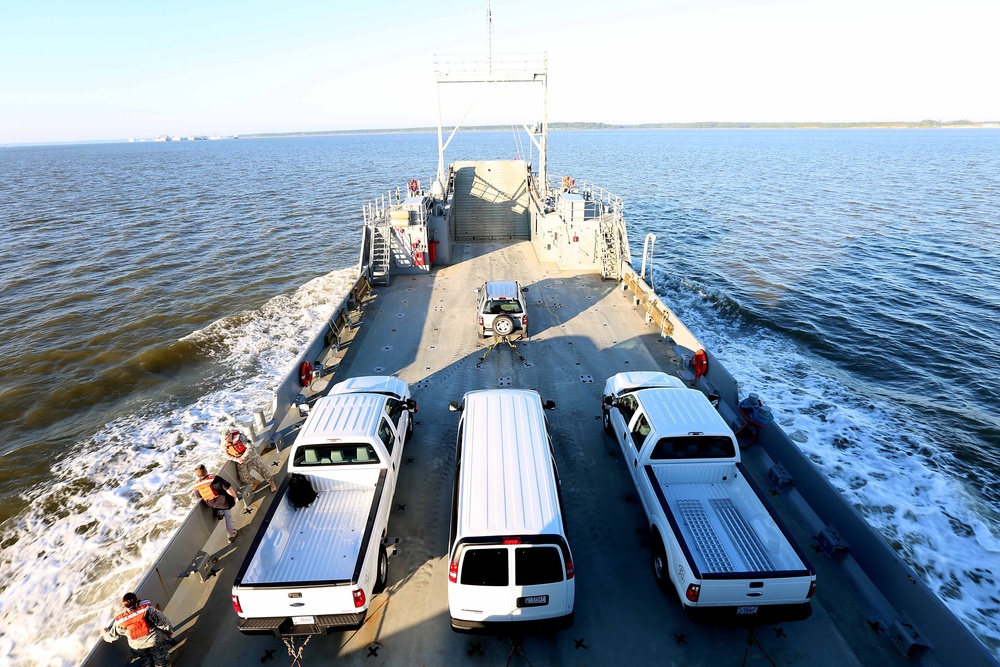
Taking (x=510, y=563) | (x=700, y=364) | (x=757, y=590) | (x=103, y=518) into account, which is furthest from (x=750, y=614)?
(x=103, y=518)

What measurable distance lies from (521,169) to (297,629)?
25.4 metres

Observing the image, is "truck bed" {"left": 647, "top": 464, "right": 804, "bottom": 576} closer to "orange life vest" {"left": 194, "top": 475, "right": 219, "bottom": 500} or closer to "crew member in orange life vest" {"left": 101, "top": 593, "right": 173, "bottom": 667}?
"crew member in orange life vest" {"left": 101, "top": 593, "right": 173, "bottom": 667}

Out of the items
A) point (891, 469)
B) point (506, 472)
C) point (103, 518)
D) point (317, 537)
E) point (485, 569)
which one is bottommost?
point (891, 469)

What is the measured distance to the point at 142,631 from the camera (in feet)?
18.8

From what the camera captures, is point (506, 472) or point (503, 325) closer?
point (506, 472)

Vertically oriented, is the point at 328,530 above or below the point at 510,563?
below

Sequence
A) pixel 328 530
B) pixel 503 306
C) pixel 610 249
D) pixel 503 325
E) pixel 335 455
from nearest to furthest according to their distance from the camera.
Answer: pixel 328 530 → pixel 335 455 → pixel 503 325 → pixel 503 306 → pixel 610 249

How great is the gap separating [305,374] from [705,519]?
9.06m

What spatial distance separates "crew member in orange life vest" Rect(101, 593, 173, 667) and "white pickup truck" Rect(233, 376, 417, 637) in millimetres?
904

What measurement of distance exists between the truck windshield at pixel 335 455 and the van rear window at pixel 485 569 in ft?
8.91

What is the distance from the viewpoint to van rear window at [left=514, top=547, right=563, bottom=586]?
5832mm

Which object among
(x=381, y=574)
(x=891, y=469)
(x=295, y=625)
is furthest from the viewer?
(x=891, y=469)

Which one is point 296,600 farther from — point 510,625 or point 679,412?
point 679,412

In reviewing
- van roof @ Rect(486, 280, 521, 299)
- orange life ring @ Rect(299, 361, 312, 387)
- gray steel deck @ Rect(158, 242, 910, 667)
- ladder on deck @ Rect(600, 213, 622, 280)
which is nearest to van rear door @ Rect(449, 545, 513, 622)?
gray steel deck @ Rect(158, 242, 910, 667)
